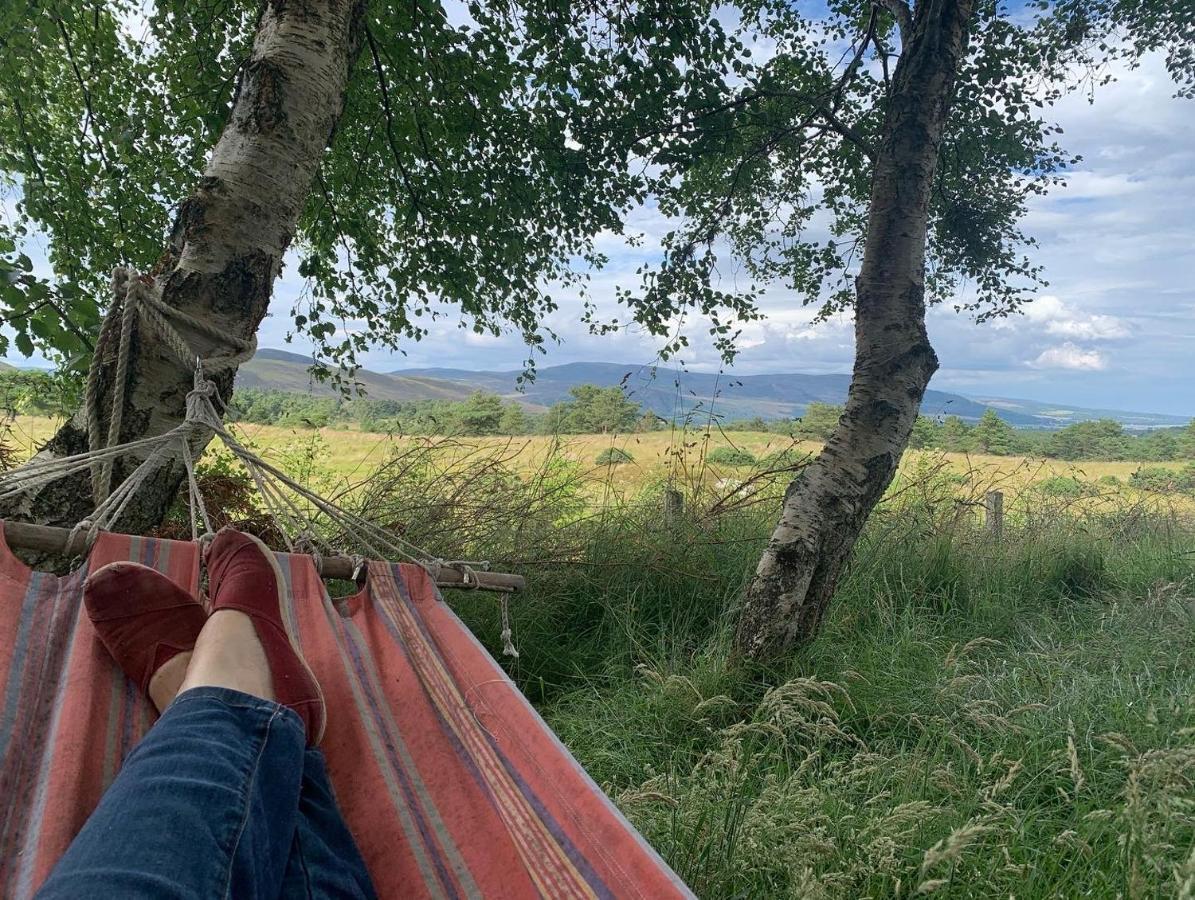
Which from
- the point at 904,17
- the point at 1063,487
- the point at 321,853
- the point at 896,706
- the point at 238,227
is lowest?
the point at 896,706

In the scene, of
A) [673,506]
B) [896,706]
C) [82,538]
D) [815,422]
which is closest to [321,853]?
[82,538]

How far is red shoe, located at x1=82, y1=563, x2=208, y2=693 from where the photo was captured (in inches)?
40.9

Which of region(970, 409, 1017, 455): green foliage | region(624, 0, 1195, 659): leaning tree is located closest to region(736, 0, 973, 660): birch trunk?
region(624, 0, 1195, 659): leaning tree

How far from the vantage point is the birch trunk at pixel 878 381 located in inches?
75.4

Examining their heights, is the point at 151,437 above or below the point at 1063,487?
above

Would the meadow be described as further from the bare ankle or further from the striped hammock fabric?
the bare ankle

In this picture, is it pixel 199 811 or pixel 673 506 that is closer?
pixel 199 811

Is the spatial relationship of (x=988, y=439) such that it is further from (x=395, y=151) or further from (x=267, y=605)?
(x=267, y=605)

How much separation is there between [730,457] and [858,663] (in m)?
1.58

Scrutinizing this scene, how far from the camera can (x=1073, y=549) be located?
10.1ft

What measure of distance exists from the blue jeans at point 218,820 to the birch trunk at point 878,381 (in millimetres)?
1360

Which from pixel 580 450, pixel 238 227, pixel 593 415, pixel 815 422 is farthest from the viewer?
pixel 815 422

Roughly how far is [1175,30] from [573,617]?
4023 millimetres

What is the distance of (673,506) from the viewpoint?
289cm
